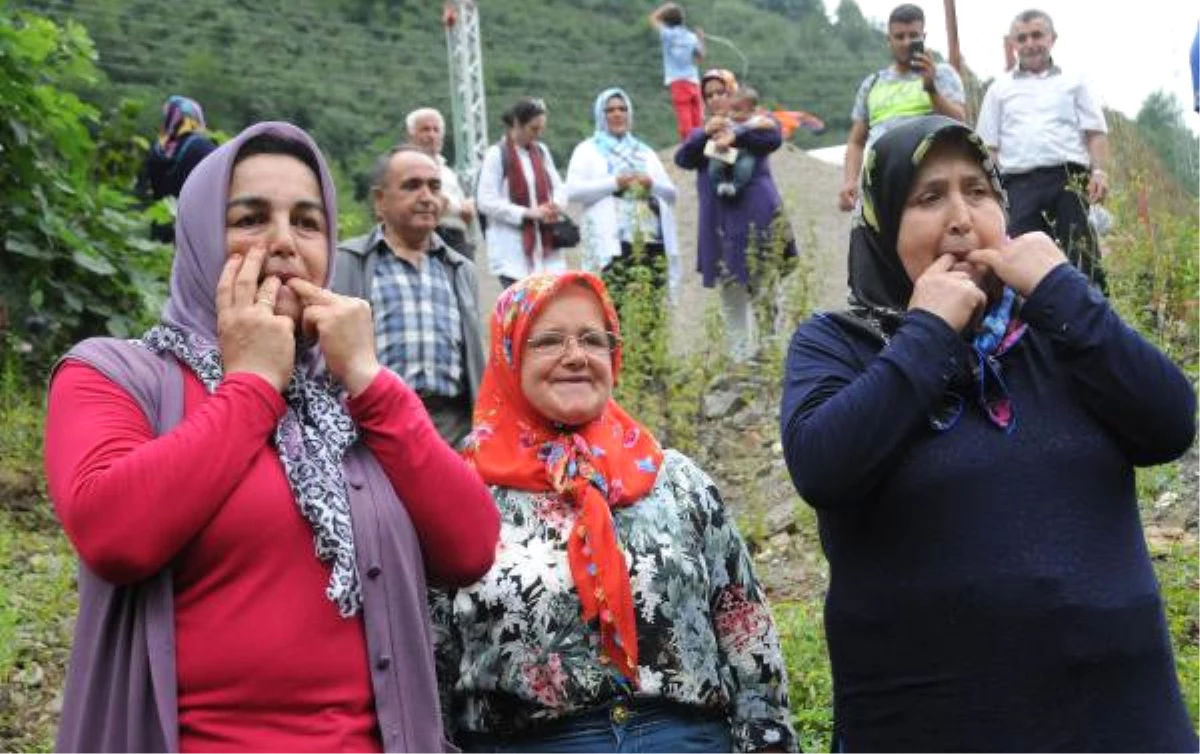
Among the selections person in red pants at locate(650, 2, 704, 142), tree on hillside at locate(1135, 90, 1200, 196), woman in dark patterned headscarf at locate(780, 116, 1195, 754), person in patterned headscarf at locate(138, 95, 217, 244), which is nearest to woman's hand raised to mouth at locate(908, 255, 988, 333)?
woman in dark patterned headscarf at locate(780, 116, 1195, 754)

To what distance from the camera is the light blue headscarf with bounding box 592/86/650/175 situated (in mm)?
9680

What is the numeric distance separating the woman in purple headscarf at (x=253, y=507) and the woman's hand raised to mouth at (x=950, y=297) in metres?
0.88

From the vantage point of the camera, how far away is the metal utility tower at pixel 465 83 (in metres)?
20.6

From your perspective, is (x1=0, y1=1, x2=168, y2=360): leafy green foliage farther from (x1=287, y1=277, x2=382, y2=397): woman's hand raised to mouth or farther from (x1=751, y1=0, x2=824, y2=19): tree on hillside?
(x1=751, y1=0, x2=824, y2=19): tree on hillside

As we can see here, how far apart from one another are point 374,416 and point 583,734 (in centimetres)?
82

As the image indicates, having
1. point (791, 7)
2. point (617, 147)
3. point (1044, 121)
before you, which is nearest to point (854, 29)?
point (791, 7)

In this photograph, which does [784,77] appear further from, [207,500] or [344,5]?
[207,500]

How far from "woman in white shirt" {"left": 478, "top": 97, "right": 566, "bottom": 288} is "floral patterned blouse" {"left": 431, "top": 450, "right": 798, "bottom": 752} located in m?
5.87

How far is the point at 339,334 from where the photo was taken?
283 centimetres

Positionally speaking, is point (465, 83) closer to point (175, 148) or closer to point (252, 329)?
point (175, 148)

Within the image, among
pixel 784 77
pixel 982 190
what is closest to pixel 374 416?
pixel 982 190

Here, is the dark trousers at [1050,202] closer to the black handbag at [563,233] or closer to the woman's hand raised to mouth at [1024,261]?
the black handbag at [563,233]

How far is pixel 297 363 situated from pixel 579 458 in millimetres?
736

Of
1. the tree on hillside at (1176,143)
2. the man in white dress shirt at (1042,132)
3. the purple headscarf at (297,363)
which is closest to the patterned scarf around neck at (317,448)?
the purple headscarf at (297,363)
